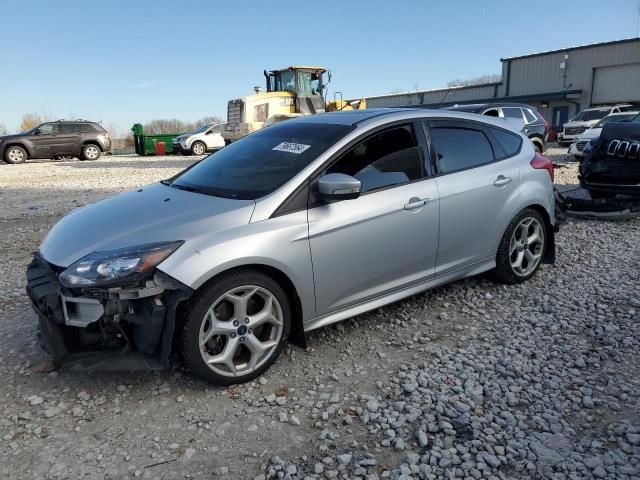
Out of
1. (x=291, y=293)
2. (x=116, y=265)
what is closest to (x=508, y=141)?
(x=291, y=293)

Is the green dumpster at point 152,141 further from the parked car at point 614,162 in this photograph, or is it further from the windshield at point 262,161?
the windshield at point 262,161

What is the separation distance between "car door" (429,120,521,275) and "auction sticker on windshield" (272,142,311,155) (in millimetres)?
1057

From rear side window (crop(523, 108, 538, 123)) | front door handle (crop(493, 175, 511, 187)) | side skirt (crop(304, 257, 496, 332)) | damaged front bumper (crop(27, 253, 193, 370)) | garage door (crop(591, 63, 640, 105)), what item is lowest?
side skirt (crop(304, 257, 496, 332))

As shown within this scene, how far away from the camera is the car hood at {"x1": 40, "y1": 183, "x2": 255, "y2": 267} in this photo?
2.88 metres

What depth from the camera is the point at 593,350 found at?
340 centimetres

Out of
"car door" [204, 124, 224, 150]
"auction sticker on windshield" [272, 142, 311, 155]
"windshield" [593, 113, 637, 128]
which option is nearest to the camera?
"auction sticker on windshield" [272, 142, 311, 155]

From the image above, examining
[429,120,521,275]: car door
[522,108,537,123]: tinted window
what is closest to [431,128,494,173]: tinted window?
[429,120,521,275]: car door

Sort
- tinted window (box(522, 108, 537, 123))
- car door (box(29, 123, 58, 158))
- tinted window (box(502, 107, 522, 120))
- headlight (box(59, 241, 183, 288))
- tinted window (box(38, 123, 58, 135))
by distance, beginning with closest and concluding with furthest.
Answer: headlight (box(59, 241, 183, 288)), tinted window (box(502, 107, 522, 120)), tinted window (box(522, 108, 537, 123)), car door (box(29, 123, 58, 158)), tinted window (box(38, 123, 58, 135))

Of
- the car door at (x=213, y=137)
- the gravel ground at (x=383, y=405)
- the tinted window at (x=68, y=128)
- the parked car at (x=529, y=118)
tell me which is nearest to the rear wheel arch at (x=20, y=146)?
the tinted window at (x=68, y=128)

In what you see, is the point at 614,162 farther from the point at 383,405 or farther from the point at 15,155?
the point at 15,155

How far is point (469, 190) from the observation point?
156 inches

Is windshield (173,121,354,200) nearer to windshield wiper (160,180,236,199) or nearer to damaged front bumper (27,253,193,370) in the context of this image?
windshield wiper (160,180,236,199)

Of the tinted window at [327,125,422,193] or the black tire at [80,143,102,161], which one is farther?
the black tire at [80,143,102,161]

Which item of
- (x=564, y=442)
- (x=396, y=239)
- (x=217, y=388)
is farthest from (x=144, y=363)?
(x=564, y=442)
